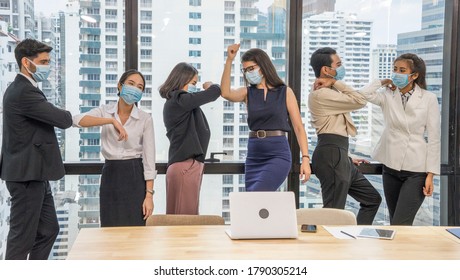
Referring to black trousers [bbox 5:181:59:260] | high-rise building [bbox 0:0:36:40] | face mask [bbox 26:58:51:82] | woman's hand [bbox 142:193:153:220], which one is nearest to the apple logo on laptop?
woman's hand [bbox 142:193:153:220]

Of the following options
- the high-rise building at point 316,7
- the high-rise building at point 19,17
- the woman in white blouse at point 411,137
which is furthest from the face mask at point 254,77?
the high-rise building at point 19,17

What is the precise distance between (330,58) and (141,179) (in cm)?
169

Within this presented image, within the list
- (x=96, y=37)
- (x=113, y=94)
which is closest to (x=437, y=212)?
(x=113, y=94)

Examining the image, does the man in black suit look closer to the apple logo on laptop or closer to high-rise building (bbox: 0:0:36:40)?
high-rise building (bbox: 0:0:36:40)

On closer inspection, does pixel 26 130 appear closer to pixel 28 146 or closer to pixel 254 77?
pixel 28 146

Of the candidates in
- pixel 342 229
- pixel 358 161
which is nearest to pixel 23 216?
pixel 342 229

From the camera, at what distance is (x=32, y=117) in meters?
3.18

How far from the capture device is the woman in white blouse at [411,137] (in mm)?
3818

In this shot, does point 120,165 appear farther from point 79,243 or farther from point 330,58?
point 330,58

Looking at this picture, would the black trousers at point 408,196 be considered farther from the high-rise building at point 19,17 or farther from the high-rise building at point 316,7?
the high-rise building at point 19,17

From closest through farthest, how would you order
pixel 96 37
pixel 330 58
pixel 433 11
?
pixel 330 58 → pixel 96 37 → pixel 433 11

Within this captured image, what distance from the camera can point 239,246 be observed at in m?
2.22

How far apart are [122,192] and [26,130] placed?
0.75 metres

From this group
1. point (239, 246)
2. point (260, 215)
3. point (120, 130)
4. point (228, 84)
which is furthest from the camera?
point (228, 84)
